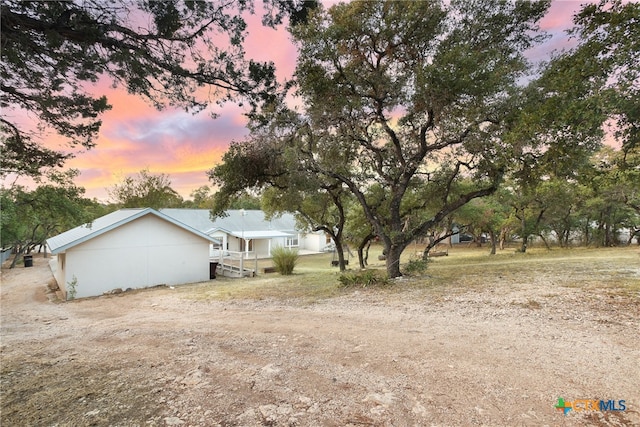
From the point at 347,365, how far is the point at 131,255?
1374 centimetres

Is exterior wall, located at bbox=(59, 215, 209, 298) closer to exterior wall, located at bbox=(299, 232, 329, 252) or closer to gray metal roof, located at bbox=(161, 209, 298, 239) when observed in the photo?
gray metal roof, located at bbox=(161, 209, 298, 239)

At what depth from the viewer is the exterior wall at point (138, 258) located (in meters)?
12.6

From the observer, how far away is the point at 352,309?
6113mm

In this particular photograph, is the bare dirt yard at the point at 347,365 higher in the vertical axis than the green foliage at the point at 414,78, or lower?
lower

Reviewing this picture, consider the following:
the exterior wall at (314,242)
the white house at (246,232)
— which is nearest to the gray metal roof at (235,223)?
the white house at (246,232)

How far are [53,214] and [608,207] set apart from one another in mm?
33563

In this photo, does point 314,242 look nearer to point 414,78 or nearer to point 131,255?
point 131,255

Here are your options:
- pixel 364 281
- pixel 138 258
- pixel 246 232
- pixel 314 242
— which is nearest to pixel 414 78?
pixel 364 281

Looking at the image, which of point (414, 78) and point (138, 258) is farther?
point (138, 258)

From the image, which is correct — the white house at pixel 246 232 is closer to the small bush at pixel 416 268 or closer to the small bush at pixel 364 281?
the small bush at pixel 416 268

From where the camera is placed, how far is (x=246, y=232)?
2898cm

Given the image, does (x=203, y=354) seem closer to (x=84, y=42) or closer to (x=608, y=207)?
(x=84, y=42)

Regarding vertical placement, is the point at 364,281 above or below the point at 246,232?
below

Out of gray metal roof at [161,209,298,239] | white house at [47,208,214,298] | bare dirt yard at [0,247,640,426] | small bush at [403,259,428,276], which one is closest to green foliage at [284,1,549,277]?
small bush at [403,259,428,276]
